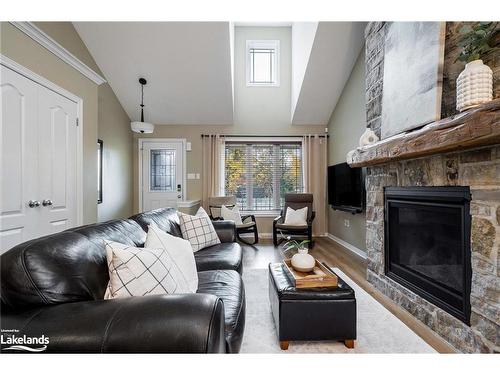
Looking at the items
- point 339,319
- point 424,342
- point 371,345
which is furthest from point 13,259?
point 424,342

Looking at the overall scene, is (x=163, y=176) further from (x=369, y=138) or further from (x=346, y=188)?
(x=369, y=138)

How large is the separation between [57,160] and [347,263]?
3.59 metres

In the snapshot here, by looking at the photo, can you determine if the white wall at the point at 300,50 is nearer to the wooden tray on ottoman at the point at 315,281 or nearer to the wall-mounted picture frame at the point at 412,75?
the wall-mounted picture frame at the point at 412,75

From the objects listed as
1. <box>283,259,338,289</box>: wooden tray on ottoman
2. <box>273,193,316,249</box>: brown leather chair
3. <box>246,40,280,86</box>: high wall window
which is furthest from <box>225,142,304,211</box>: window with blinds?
<box>283,259,338,289</box>: wooden tray on ottoman

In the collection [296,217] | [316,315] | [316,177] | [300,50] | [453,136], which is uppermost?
[300,50]

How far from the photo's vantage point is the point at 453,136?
1.52 m

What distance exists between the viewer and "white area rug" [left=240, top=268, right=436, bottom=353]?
1693 millimetres

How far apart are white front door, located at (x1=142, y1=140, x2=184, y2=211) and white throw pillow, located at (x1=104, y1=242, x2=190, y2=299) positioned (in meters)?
4.38

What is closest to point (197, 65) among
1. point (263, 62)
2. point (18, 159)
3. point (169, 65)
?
point (169, 65)

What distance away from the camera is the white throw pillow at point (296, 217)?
471 centimetres

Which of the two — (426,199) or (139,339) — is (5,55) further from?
(426,199)

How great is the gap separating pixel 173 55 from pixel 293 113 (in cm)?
243

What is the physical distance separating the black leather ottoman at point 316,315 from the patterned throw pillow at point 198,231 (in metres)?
1.15

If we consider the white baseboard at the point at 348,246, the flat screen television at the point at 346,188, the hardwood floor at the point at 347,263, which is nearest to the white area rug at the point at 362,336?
the hardwood floor at the point at 347,263
